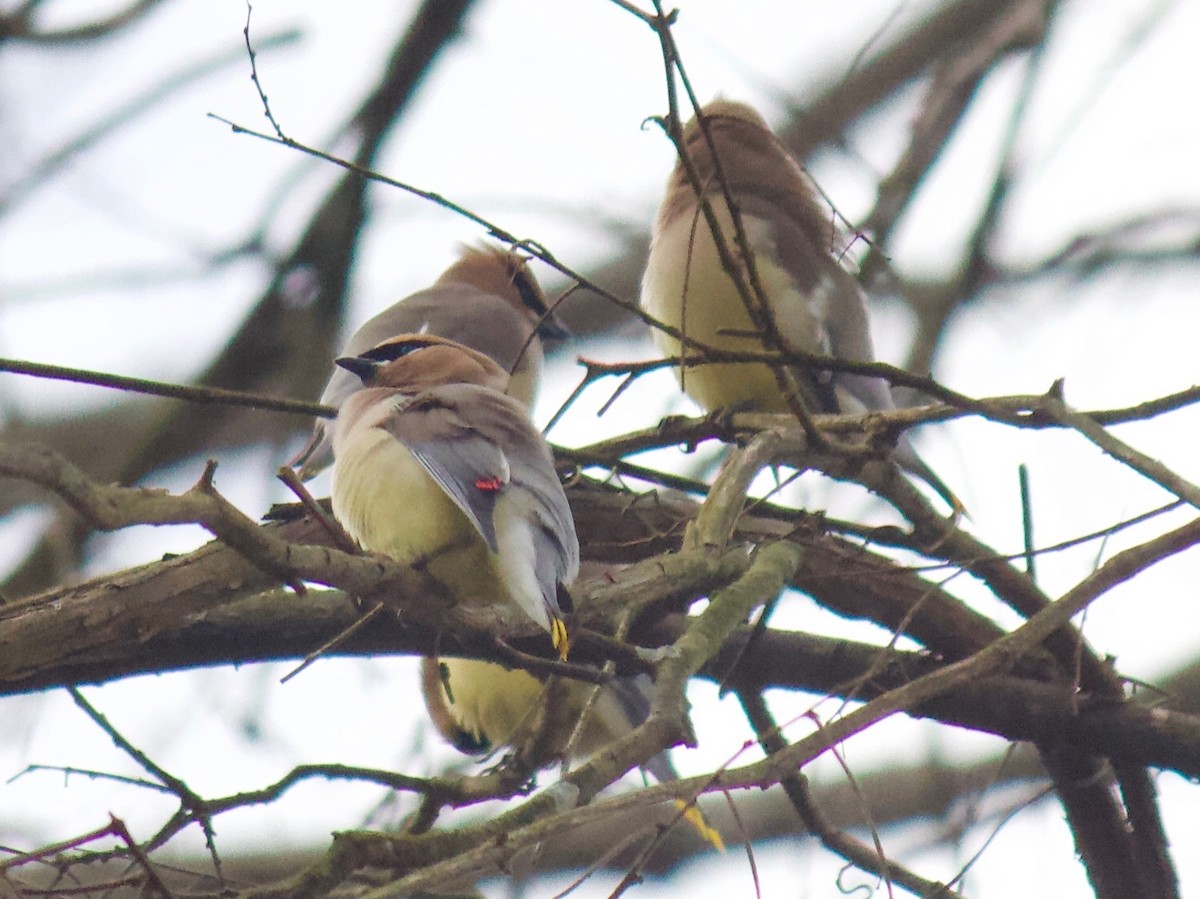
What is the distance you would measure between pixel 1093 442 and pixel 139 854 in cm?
139

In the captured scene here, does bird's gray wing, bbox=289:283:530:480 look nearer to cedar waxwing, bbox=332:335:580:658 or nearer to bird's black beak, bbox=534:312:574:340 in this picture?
bird's black beak, bbox=534:312:574:340

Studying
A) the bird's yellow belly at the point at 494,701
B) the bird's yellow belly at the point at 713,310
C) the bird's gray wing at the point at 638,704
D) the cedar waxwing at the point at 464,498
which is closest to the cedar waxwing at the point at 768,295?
the bird's yellow belly at the point at 713,310

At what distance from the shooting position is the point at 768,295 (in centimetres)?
486

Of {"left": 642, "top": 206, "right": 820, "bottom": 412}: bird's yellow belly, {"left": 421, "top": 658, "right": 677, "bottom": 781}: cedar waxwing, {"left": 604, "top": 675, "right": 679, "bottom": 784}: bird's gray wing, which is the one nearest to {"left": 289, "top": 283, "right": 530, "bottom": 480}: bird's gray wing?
{"left": 642, "top": 206, "right": 820, "bottom": 412}: bird's yellow belly

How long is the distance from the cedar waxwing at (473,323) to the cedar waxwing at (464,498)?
1495 millimetres

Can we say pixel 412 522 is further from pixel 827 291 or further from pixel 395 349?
pixel 827 291

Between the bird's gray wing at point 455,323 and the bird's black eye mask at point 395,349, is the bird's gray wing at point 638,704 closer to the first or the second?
the bird's black eye mask at point 395,349

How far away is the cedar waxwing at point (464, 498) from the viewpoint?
113 inches

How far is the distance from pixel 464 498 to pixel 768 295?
6.78 feet

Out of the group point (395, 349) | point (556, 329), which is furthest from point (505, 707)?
point (556, 329)

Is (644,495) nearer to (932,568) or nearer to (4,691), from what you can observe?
(932,568)

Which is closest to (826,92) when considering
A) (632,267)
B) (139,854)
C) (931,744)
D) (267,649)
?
(632,267)

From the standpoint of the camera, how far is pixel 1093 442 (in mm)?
2469

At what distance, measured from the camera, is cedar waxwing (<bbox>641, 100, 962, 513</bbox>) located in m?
5.01
